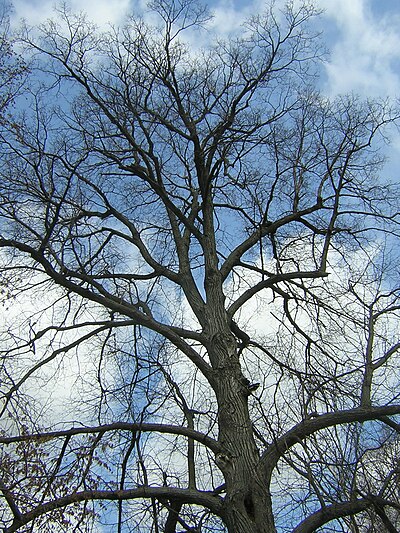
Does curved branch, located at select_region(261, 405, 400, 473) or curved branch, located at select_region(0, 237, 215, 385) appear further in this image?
curved branch, located at select_region(0, 237, 215, 385)

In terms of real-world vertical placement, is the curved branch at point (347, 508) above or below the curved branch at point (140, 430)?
below

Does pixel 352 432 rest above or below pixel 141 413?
below

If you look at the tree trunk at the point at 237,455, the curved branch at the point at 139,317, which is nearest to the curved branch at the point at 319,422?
the tree trunk at the point at 237,455

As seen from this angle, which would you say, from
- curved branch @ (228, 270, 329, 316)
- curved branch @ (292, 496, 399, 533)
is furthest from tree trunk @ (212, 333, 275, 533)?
curved branch @ (228, 270, 329, 316)

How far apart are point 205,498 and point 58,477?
1349 mm

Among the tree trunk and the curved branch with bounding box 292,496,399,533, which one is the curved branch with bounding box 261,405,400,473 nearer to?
the tree trunk

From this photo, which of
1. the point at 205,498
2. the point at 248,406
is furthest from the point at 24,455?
the point at 248,406

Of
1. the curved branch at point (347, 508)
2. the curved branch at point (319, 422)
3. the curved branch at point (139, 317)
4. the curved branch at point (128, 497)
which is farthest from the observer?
the curved branch at point (139, 317)

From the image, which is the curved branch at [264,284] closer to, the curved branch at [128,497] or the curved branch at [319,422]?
the curved branch at [319,422]

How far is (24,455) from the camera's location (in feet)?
18.2

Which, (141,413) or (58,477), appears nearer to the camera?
(58,477)

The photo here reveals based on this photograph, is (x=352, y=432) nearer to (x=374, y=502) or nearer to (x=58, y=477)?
(x=374, y=502)

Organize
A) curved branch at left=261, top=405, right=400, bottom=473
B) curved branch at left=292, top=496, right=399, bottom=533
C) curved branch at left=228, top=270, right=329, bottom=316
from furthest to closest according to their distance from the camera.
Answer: curved branch at left=228, top=270, right=329, bottom=316 < curved branch at left=261, top=405, right=400, bottom=473 < curved branch at left=292, top=496, right=399, bottom=533

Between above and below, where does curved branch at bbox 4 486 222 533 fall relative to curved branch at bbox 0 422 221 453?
below
